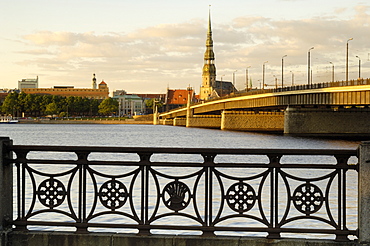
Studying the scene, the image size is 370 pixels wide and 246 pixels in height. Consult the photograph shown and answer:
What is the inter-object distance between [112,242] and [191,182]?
1711 cm

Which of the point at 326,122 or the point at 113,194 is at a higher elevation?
the point at 326,122

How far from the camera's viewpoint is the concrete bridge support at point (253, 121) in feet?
407

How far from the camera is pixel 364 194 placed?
6.88 m

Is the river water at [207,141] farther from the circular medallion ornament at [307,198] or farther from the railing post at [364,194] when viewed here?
the railing post at [364,194]

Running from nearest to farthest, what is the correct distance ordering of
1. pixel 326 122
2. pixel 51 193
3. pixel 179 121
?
pixel 51 193 < pixel 326 122 < pixel 179 121

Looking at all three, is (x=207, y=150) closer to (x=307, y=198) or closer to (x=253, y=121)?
(x=307, y=198)

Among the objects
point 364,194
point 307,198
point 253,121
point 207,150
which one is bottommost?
point 307,198

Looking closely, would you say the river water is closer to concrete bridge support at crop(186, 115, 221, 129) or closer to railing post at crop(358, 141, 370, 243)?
railing post at crop(358, 141, 370, 243)

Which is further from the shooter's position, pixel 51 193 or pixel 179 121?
pixel 179 121

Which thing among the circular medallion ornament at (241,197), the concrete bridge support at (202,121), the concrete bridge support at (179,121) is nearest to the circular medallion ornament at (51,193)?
the circular medallion ornament at (241,197)

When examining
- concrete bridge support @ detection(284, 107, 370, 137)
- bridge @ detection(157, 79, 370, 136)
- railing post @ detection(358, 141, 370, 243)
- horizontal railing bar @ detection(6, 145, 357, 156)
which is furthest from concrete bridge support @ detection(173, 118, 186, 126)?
railing post @ detection(358, 141, 370, 243)

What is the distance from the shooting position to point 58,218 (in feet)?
49.6

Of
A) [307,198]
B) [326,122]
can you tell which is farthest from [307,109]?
[307,198]

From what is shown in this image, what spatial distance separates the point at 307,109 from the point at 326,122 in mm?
3340
